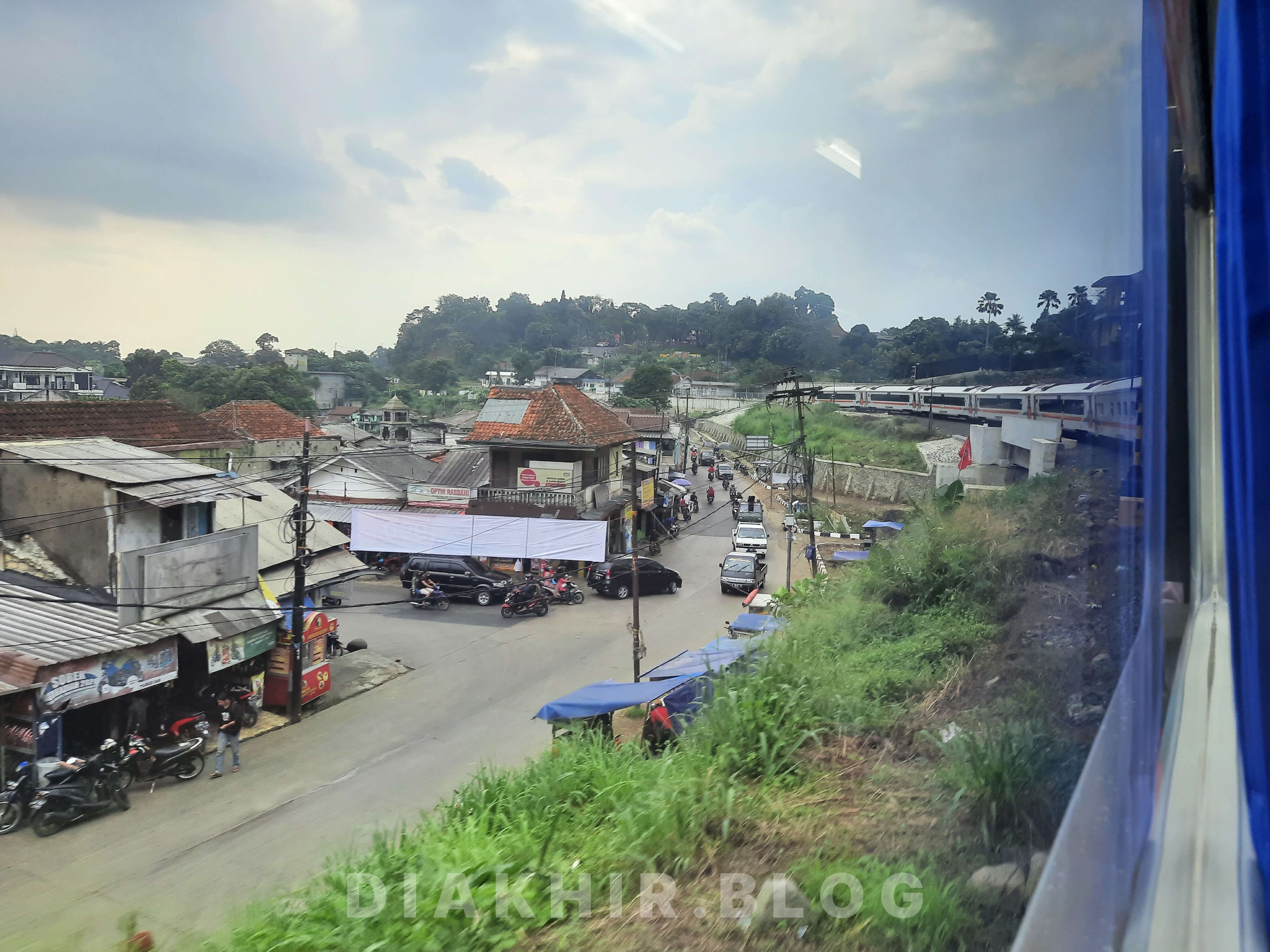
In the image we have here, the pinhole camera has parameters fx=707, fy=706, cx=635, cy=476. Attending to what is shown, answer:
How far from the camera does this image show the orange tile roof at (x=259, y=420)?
23.8 feet

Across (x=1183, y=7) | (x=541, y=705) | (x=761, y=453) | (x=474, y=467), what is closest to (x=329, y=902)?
(x=1183, y=7)

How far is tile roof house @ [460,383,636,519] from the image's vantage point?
35.7 feet

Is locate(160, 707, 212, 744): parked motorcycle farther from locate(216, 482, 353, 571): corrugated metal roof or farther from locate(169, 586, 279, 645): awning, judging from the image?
locate(216, 482, 353, 571): corrugated metal roof

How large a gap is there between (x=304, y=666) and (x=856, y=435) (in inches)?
197

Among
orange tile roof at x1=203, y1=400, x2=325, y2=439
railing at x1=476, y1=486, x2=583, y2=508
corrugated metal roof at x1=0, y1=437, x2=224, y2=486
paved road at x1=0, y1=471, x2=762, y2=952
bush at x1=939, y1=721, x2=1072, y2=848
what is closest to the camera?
bush at x1=939, y1=721, x2=1072, y2=848

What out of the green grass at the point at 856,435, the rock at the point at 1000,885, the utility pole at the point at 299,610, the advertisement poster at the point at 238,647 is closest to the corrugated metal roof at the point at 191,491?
the utility pole at the point at 299,610

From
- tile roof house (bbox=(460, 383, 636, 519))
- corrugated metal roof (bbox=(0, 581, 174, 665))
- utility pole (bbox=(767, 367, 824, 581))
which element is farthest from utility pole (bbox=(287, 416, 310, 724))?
tile roof house (bbox=(460, 383, 636, 519))

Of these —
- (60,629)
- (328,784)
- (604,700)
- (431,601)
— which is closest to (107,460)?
(60,629)

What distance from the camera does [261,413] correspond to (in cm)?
774

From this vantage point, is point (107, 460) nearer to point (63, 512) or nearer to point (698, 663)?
point (63, 512)

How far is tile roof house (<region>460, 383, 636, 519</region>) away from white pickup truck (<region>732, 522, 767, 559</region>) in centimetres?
226

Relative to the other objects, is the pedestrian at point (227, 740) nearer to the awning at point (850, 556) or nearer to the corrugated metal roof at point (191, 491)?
the corrugated metal roof at point (191, 491)

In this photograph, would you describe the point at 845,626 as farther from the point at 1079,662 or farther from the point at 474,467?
the point at 474,467

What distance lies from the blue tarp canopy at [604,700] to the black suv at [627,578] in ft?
18.7
